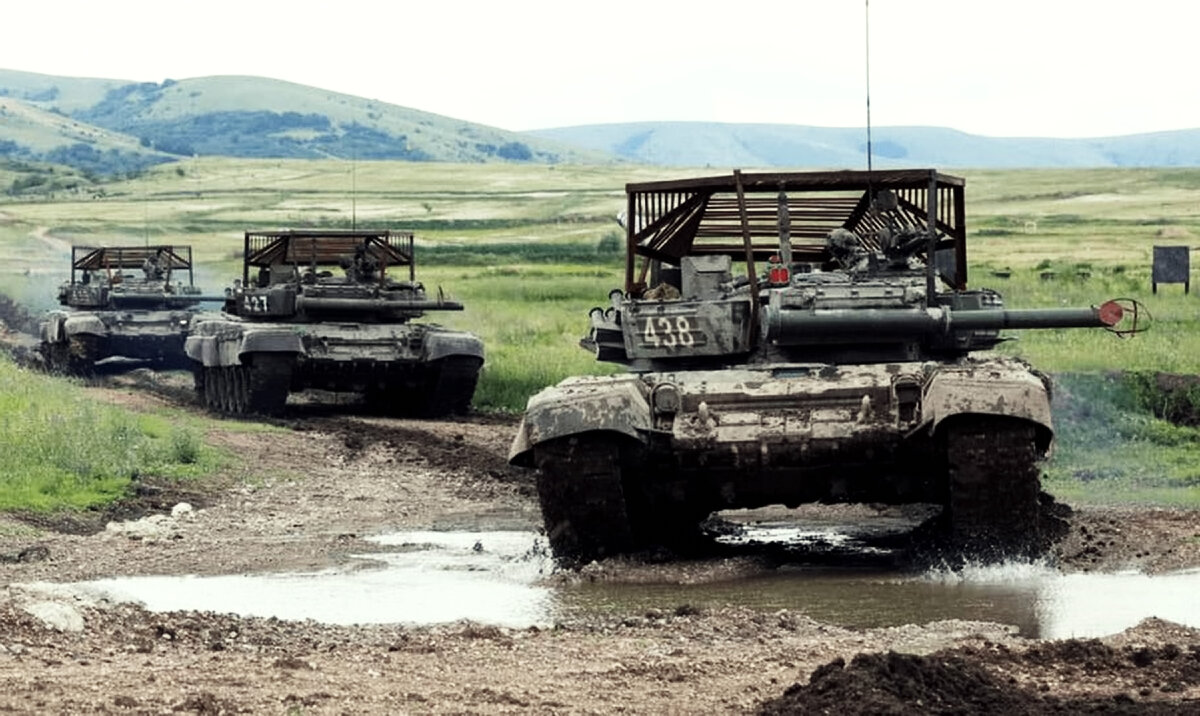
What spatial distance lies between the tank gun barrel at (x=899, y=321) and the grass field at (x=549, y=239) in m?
3.61

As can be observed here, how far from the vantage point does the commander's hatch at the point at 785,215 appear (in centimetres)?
1631

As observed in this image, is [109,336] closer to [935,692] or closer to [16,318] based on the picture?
[16,318]

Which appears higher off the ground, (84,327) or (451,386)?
(84,327)

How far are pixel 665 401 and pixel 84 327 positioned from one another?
23.2 meters

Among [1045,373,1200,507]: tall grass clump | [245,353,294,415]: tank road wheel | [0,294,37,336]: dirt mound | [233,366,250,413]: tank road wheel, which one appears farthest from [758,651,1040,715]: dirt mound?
[0,294,37,336]: dirt mound

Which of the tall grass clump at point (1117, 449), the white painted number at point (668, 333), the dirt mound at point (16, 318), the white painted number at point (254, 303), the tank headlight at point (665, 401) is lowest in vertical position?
the dirt mound at point (16, 318)

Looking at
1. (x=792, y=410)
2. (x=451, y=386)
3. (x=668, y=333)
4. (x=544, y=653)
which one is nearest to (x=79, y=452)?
(x=668, y=333)

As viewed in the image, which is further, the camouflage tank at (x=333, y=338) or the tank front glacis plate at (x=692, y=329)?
the camouflage tank at (x=333, y=338)

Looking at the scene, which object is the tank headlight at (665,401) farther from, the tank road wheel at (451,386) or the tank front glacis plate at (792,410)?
the tank road wheel at (451,386)

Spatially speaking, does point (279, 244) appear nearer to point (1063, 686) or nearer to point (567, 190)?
point (1063, 686)

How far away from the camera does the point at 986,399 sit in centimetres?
1384

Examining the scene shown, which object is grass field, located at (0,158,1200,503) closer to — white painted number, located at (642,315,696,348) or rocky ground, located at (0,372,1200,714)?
white painted number, located at (642,315,696,348)

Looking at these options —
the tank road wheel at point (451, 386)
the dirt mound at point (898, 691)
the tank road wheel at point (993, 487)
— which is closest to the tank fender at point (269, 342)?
the tank road wheel at point (451, 386)

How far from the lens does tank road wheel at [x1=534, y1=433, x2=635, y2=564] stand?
570 inches
